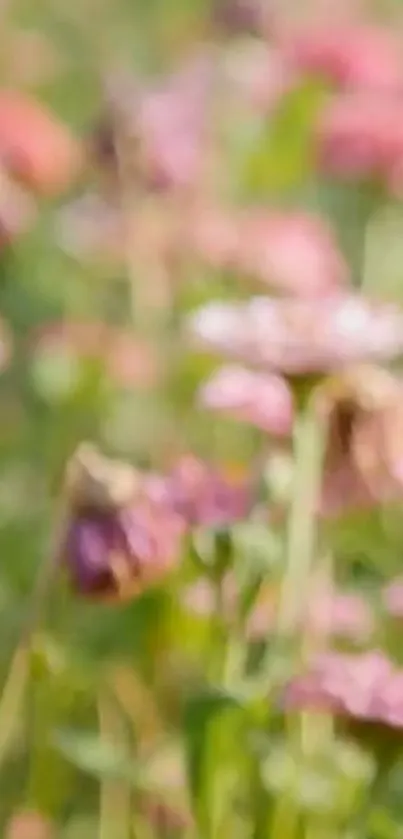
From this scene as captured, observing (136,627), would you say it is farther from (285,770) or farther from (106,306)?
(106,306)

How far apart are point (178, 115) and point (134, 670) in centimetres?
33

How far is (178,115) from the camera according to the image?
721 mm

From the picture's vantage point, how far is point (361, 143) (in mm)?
672

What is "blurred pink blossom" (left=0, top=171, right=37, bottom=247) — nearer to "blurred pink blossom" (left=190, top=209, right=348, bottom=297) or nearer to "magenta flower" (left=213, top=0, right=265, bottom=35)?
"blurred pink blossom" (left=190, top=209, right=348, bottom=297)

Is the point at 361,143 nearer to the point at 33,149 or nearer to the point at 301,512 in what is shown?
the point at 33,149

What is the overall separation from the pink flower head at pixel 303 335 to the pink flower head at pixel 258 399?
2 centimetres

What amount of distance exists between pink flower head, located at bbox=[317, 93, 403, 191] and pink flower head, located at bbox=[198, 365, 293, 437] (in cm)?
22

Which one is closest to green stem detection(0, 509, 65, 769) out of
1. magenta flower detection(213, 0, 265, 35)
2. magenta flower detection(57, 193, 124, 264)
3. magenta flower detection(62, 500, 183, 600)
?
magenta flower detection(62, 500, 183, 600)

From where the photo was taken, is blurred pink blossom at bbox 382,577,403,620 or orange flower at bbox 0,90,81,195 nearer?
blurred pink blossom at bbox 382,577,403,620

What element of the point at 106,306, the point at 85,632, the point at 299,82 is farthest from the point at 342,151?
the point at 85,632

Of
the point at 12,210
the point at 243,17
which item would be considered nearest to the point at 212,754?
the point at 12,210

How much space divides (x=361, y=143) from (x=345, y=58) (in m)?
0.08

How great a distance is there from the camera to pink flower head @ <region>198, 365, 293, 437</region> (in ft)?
1.52

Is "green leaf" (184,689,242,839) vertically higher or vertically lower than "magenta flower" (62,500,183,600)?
lower
